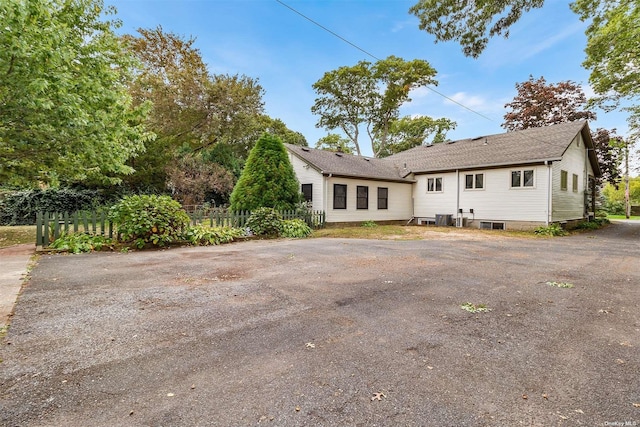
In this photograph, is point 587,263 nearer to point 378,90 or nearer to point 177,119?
point 177,119

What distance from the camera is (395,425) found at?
1.77 m

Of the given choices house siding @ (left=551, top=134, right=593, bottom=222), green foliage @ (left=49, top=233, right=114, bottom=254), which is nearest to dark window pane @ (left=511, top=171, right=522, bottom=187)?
house siding @ (left=551, top=134, right=593, bottom=222)

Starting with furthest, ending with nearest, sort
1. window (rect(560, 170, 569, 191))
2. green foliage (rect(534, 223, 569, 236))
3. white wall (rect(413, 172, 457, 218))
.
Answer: white wall (rect(413, 172, 457, 218)) < window (rect(560, 170, 569, 191)) < green foliage (rect(534, 223, 569, 236))

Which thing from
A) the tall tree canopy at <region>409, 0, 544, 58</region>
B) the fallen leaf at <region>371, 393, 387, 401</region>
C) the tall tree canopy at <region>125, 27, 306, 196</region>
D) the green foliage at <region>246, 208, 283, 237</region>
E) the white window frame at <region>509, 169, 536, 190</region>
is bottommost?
the fallen leaf at <region>371, 393, 387, 401</region>

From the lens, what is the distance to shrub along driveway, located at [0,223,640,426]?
1.91 meters

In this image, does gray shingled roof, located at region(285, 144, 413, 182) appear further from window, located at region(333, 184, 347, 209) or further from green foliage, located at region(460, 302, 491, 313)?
green foliage, located at region(460, 302, 491, 313)

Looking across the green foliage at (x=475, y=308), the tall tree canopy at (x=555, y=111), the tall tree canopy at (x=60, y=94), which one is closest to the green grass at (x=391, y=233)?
the tall tree canopy at (x=60, y=94)

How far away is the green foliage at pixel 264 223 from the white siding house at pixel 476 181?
4.63 metres

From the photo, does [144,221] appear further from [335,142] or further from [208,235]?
[335,142]

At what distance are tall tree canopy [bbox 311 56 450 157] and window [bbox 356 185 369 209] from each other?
18515 mm

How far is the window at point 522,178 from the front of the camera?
14.5m

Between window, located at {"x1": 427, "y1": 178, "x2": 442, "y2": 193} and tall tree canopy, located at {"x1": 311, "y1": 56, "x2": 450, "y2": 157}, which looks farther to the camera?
tall tree canopy, located at {"x1": 311, "y1": 56, "x2": 450, "y2": 157}

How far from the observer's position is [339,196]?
16.2 meters

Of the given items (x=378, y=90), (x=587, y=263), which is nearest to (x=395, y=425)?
(x=587, y=263)
